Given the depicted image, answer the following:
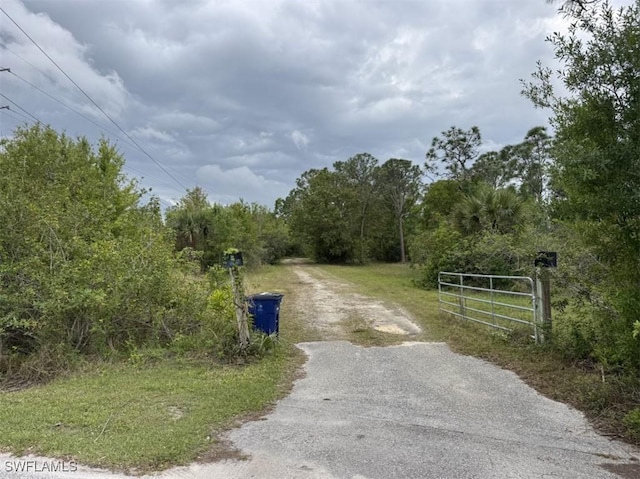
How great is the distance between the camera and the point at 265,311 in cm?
726

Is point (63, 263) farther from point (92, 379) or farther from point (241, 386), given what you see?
point (241, 386)

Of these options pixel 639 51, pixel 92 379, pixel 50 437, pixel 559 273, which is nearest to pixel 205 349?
pixel 92 379

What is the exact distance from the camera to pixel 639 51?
3811mm

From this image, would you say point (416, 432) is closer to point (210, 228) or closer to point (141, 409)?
point (141, 409)

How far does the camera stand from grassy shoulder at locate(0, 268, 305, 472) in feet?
11.1

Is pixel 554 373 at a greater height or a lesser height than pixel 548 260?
lesser

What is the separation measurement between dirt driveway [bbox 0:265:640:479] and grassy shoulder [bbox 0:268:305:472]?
0.81 ft

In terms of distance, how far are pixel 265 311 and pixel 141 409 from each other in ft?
10.1

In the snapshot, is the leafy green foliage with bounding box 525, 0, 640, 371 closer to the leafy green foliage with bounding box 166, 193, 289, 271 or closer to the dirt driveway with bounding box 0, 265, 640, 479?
the dirt driveway with bounding box 0, 265, 640, 479

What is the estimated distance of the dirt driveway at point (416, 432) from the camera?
3098mm

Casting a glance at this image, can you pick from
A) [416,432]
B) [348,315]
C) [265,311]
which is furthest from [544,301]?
[348,315]

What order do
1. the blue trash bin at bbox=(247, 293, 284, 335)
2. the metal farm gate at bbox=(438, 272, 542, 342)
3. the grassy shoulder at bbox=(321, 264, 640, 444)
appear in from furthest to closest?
1. the blue trash bin at bbox=(247, 293, 284, 335)
2. the metal farm gate at bbox=(438, 272, 542, 342)
3. the grassy shoulder at bbox=(321, 264, 640, 444)

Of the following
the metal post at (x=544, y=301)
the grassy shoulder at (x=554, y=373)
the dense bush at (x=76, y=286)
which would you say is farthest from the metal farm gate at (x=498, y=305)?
the dense bush at (x=76, y=286)

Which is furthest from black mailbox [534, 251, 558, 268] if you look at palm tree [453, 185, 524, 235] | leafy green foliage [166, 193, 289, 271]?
leafy green foliage [166, 193, 289, 271]
